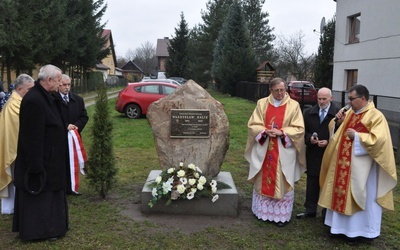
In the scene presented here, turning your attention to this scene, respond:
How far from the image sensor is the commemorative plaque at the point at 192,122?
229 inches

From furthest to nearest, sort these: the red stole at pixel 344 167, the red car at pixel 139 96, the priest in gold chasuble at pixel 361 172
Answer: the red car at pixel 139 96 → the red stole at pixel 344 167 → the priest in gold chasuble at pixel 361 172

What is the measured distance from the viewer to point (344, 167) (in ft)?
15.2

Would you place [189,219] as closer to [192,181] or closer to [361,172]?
[192,181]

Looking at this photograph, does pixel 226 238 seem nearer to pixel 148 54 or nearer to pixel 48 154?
pixel 48 154

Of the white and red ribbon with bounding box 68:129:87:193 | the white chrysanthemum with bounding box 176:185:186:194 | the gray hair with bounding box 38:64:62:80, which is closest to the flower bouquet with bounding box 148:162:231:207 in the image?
the white chrysanthemum with bounding box 176:185:186:194

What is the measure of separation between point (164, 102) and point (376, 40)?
1470cm

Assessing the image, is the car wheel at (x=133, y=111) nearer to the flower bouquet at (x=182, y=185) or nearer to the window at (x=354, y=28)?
the flower bouquet at (x=182, y=185)

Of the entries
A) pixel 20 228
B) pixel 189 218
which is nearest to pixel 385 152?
pixel 189 218

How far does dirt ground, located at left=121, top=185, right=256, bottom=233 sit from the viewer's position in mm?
5211

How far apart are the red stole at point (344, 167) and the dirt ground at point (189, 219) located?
4.23ft

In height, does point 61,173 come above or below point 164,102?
below

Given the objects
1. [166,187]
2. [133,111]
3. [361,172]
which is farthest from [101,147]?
[133,111]

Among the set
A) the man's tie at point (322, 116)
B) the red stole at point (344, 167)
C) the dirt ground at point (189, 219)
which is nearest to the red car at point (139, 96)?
the dirt ground at point (189, 219)

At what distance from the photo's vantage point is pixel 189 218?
5.48 metres
